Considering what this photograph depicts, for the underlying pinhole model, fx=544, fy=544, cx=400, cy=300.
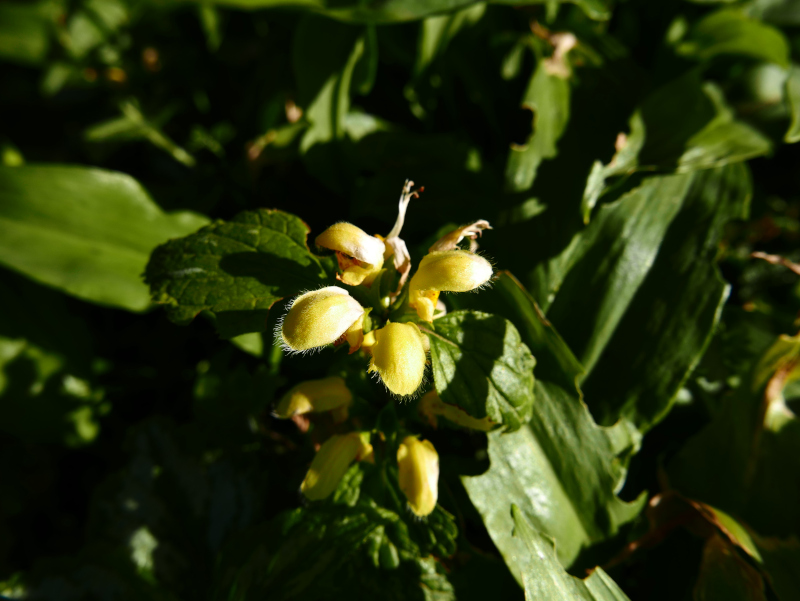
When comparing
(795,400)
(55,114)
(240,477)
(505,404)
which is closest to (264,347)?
(240,477)

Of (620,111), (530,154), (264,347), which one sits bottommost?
(264,347)

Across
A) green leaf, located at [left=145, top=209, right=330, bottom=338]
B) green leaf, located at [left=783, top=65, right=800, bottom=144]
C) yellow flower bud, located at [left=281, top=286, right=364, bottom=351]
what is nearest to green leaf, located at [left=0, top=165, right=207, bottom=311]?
green leaf, located at [left=145, top=209, right=330, bottom=338]

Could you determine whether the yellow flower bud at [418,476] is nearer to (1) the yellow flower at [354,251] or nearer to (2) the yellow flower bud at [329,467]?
(2) the yellow flower bud at [329,467]

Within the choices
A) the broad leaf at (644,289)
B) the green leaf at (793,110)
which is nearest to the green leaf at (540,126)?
the broad leaf at (644,289)

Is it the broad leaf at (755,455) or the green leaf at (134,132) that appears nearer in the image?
the broad leaf at (755,455)

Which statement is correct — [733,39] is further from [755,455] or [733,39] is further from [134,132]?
[134,132]

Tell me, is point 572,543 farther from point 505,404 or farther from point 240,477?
point 240,477
